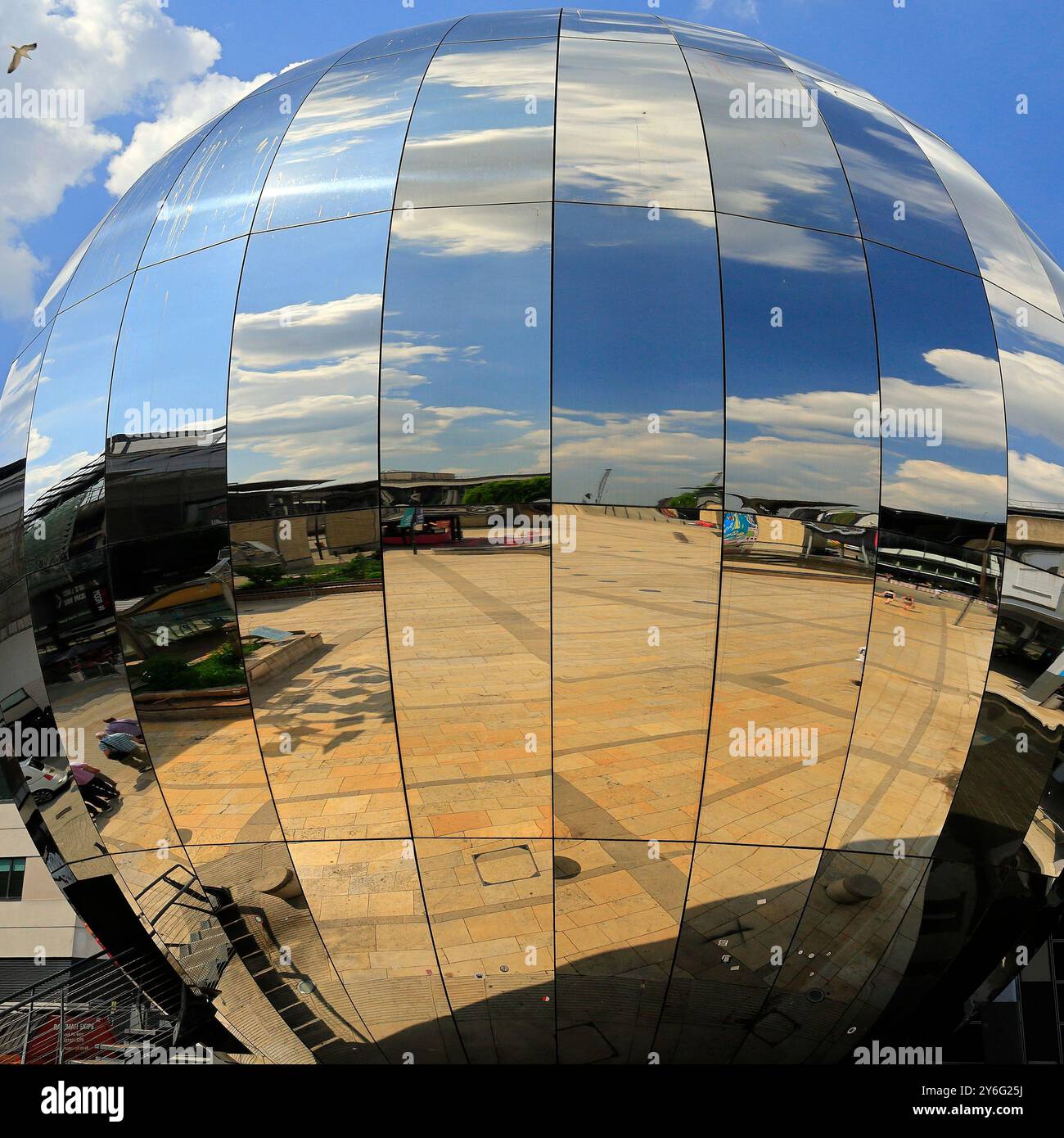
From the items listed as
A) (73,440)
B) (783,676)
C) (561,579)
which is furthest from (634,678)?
(73,440)

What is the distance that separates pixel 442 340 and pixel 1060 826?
6399mm

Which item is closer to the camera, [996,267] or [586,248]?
[586,248]

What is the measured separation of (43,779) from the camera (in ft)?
20.1

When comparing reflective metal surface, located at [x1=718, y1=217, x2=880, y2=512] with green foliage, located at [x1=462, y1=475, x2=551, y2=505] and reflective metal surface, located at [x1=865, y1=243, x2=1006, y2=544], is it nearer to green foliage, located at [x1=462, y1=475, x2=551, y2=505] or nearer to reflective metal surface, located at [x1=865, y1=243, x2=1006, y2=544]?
reflective metal surface, located at [x1=865, y1=243, x2=1006, y2=544]

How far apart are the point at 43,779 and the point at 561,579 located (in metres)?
4.96

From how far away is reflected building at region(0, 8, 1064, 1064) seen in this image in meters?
4.82

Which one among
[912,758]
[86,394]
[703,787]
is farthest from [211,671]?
[912,758]

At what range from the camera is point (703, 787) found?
16.5ft

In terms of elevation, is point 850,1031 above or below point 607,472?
below

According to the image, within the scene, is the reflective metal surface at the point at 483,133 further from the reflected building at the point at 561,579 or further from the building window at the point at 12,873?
the building window at the point at 12,873

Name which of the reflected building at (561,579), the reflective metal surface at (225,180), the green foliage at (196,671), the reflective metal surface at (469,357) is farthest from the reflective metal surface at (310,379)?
the green foliage at (196,671)

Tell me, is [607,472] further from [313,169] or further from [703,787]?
[313,169]

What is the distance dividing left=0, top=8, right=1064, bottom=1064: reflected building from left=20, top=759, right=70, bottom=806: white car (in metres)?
0.29

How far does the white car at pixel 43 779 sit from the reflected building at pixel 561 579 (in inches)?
11.4
